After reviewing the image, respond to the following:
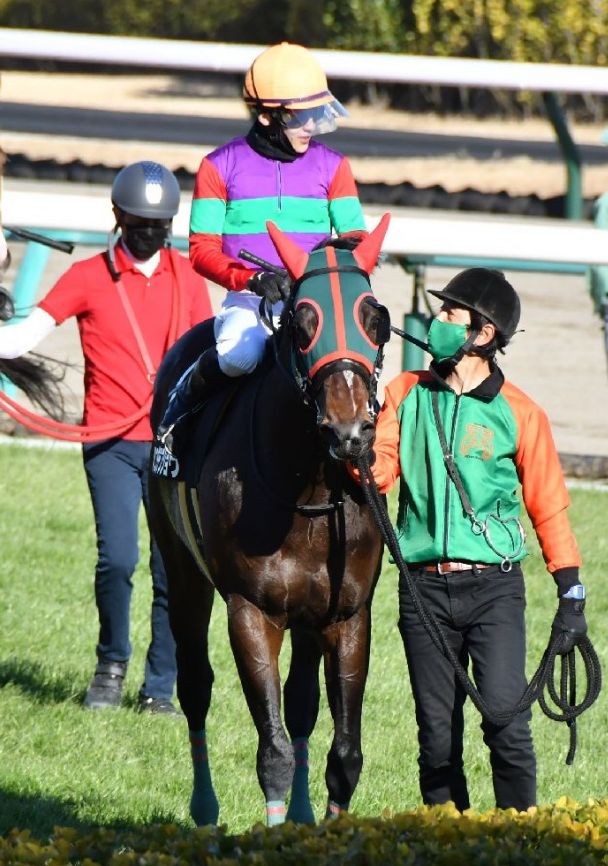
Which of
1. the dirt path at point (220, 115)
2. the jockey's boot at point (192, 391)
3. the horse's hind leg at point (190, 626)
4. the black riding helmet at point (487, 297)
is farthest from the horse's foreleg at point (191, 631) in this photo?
the dirt path at point (220, 115)

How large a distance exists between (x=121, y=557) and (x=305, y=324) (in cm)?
263

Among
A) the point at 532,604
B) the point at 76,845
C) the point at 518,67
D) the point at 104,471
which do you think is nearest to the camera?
the point at 76,845

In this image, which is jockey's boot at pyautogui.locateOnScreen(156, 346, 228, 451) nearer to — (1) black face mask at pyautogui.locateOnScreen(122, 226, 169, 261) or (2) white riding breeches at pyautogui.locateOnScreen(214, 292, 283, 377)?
(2) white riding breeches at pyautogui.locateOnScreen(214, 292, 283, 377)

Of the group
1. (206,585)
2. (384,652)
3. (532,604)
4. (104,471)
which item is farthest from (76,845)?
(532,604)

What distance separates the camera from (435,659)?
15.1 feet

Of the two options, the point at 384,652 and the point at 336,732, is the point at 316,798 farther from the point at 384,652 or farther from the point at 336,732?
the point at 384,652

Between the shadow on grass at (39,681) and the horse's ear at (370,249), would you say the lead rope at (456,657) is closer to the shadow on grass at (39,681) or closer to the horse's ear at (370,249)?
the horse's ear at (370,249)

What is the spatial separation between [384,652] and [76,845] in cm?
384

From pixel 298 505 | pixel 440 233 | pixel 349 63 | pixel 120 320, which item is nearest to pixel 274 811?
pixel 298 505

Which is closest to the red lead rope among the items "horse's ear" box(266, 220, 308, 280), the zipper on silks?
the zipper on silks

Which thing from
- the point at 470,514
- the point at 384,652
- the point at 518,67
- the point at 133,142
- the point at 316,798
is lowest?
the point at 316,798

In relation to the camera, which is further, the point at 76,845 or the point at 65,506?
the point at 65,506

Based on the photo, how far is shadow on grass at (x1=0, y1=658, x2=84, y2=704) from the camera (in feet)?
21.4

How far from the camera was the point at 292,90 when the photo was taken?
4.83 meters
